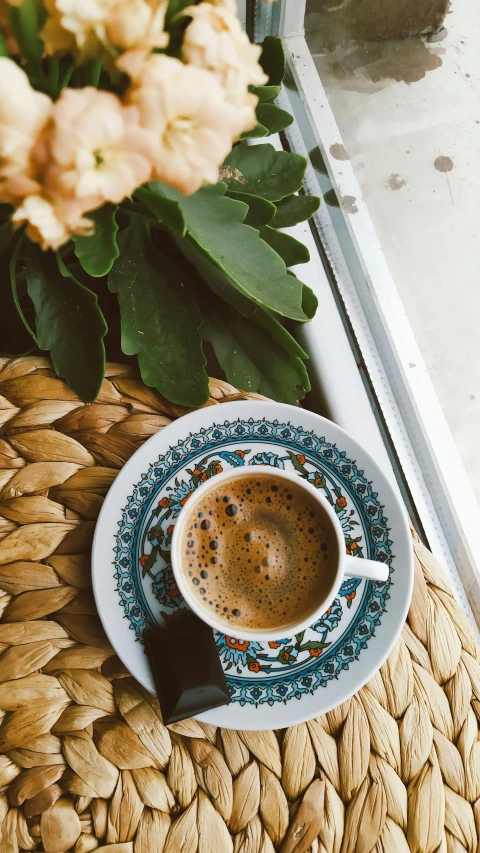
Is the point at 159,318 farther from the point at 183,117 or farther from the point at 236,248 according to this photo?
the point at 183,117

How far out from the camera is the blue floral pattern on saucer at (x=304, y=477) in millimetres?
626

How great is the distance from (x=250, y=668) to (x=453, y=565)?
1.20ft

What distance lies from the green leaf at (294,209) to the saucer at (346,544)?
22cm

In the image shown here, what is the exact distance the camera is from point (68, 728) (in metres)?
0.59

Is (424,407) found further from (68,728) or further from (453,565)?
(68,728)

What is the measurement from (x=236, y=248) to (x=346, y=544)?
323 millimetres

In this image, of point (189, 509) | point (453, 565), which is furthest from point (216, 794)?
point (453, 565)

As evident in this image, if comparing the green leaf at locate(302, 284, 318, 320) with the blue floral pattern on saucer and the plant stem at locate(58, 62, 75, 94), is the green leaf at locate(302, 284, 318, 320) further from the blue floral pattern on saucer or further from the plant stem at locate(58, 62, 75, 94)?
the plant stem at locate(58, 62, 75, 94)

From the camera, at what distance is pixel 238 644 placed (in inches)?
24.9

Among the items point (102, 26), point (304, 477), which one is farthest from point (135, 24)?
point (304, 477)

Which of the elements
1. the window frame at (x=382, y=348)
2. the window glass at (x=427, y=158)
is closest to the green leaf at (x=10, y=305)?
the window frame at (x=382, y=348)

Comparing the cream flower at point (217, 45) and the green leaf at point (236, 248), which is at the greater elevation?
the cream flower at point (217, 45)

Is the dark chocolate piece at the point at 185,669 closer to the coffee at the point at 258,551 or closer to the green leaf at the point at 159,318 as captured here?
the coffee at the point at 258,551

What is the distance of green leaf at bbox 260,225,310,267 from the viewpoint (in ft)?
2.28
